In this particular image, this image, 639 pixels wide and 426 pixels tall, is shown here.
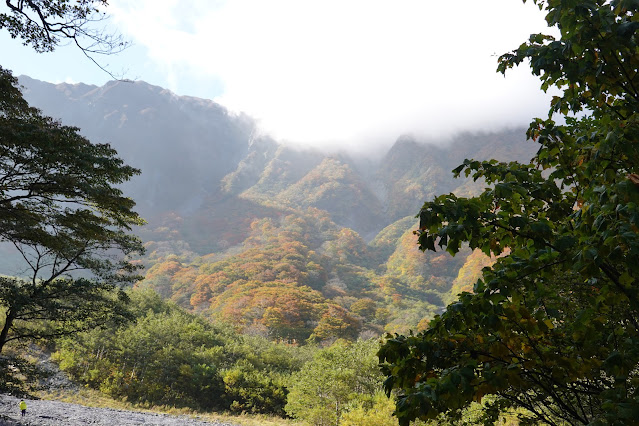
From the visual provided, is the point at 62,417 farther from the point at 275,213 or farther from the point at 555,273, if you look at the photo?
the point at 275,213

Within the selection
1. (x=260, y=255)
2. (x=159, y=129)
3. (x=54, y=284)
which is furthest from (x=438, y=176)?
(x=54, y=284)

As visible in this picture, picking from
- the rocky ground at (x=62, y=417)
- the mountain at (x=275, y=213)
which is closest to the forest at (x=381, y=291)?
the mountain at (x=275, y=213)

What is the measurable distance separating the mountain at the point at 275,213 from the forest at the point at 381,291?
0.55 m

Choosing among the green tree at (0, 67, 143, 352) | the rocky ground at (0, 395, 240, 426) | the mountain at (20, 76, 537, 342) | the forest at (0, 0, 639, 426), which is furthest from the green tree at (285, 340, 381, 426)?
the mountain at (20, 76, 537, 342)

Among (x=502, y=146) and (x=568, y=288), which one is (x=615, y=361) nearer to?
(x=568, y=288)

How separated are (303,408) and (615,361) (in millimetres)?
15250

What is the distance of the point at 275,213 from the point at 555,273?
82430mm

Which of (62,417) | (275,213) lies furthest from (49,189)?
(275,213)

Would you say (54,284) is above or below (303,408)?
above

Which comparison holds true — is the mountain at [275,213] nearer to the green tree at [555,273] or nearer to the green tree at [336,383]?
the green tree at [336,383]

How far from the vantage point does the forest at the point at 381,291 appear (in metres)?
1.72

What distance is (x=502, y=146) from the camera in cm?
9694

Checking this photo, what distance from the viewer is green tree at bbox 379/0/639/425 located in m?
1.45

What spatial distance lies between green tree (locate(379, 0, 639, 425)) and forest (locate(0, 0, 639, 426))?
12mm
